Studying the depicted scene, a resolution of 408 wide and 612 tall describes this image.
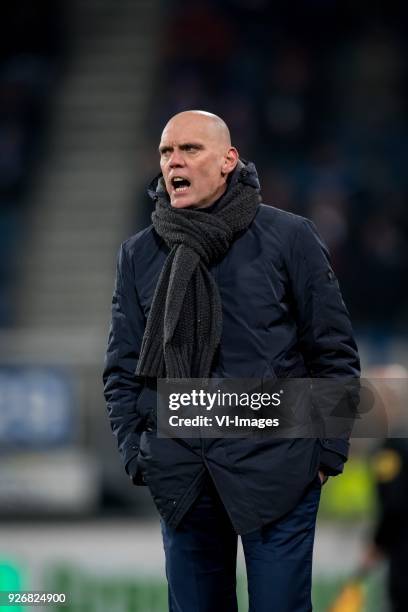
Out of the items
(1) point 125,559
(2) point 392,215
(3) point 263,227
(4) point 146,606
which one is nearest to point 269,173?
(2) point 392,215

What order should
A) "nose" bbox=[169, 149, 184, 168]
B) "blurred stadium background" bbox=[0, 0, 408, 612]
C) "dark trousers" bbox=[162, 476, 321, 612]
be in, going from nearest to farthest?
"dark trousers" bbox=[162, 476, 321, 612]
"nose" bbox=[169, 149, 184, 168]
"blurred stadium background" bbox=[0, 0, 408, 612]

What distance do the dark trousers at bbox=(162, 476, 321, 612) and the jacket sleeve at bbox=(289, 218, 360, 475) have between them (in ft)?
0.57

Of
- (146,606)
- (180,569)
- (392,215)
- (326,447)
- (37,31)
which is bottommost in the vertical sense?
(146,606)

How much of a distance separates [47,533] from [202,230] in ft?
16.6

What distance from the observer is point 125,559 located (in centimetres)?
734

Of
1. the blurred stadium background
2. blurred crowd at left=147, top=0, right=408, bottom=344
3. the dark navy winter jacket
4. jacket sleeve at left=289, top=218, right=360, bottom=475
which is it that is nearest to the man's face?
the dark navy winter jacket

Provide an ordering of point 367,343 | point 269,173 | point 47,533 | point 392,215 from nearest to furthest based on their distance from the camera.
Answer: point 47,533 → point 367,343 → point 392,215 → point 269,173

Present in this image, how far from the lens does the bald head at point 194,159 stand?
313 cm

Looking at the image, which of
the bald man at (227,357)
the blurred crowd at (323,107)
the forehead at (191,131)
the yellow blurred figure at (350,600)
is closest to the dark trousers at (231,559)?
the bald man at (227,357)

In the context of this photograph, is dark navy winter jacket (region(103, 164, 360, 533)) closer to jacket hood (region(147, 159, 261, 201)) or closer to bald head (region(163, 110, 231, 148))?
jacket hood (region(147, 159, 261, 201))

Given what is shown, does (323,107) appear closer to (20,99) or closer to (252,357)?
(20,99)

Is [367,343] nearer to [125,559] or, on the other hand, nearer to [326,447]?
[125,559]

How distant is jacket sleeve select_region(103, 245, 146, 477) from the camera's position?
3168 millimetres

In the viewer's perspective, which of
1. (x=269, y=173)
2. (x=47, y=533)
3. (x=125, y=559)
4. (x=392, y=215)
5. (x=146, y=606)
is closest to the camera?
(x=146, y=606)
